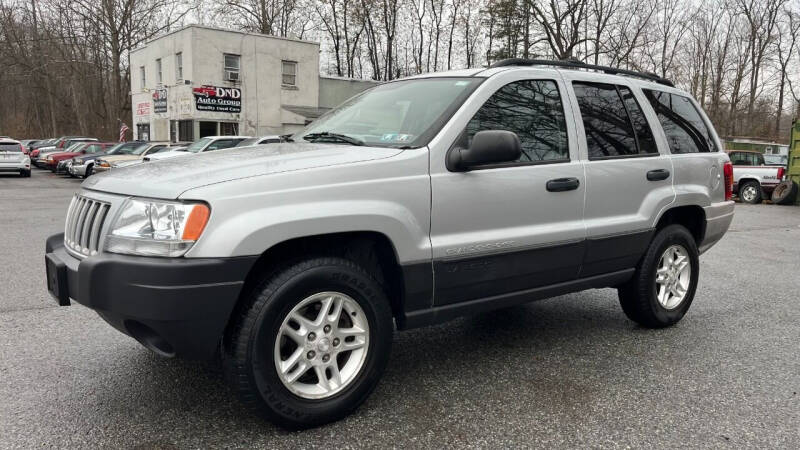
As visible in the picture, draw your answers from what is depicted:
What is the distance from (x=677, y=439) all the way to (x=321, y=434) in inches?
67.0

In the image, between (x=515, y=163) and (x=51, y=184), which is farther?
(x=51, y=184)

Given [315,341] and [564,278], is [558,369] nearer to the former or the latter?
[564,278]

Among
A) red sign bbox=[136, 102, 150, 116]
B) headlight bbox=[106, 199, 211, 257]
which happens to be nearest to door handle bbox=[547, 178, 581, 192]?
headlight bbox=[106, 199, 211, 257]

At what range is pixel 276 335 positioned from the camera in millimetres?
2688

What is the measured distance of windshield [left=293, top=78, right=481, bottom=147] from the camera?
3.30 meters

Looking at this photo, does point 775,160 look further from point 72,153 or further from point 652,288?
point 72,153

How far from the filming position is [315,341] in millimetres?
2826

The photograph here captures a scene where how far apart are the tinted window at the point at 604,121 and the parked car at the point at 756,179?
16301 mm

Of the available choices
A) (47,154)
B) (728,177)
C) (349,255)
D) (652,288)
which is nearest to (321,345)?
(349,255)

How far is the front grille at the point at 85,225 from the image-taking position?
9.07 ft

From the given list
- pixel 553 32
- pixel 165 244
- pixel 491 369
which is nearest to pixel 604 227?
pixel 491 369

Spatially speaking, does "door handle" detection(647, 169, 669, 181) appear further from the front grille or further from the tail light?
the front grille

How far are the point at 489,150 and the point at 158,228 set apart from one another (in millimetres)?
1633

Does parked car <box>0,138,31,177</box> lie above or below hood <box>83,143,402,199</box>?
below
